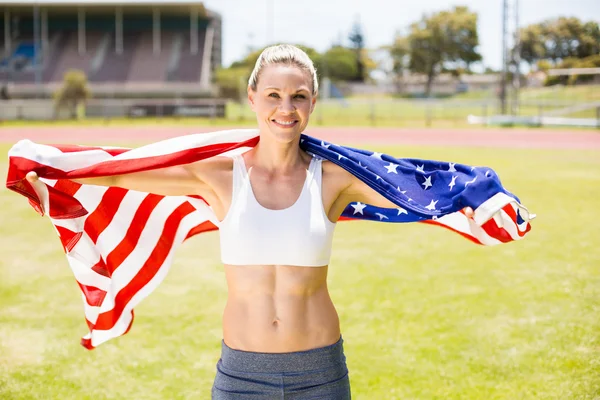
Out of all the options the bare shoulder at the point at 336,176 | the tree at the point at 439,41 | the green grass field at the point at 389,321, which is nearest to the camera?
the bare shoulder at the point at 336,176

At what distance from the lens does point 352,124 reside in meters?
39.8

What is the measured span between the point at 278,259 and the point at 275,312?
0.72 feet

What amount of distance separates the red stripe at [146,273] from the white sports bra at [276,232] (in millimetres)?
1207

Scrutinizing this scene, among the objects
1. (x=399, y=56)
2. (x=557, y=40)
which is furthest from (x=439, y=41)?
(x=557, y=40)

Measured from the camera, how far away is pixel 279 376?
2.71 metres

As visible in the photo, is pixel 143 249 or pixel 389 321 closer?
pixel 143 249

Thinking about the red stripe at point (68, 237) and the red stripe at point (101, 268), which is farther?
the red stripe at point (101, 268)

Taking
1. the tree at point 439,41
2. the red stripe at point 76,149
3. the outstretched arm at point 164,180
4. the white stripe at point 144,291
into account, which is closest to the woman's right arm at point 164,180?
the outstretched arm at point 164,180

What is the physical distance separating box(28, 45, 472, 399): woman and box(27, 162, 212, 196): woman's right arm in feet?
0.73

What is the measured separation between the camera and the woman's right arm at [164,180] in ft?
10.2

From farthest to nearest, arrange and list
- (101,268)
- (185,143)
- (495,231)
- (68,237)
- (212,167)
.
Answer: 1. (101,268)
2. (68,237)
3. (495,231)
4. (185,143)
5. (212,167)

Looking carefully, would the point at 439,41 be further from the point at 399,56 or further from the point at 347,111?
the point at 347,111

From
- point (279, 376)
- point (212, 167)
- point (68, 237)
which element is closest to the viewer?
point (279, 376)

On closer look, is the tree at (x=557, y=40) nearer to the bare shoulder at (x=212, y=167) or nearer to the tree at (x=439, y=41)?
the tree at (x=439, y=41)
